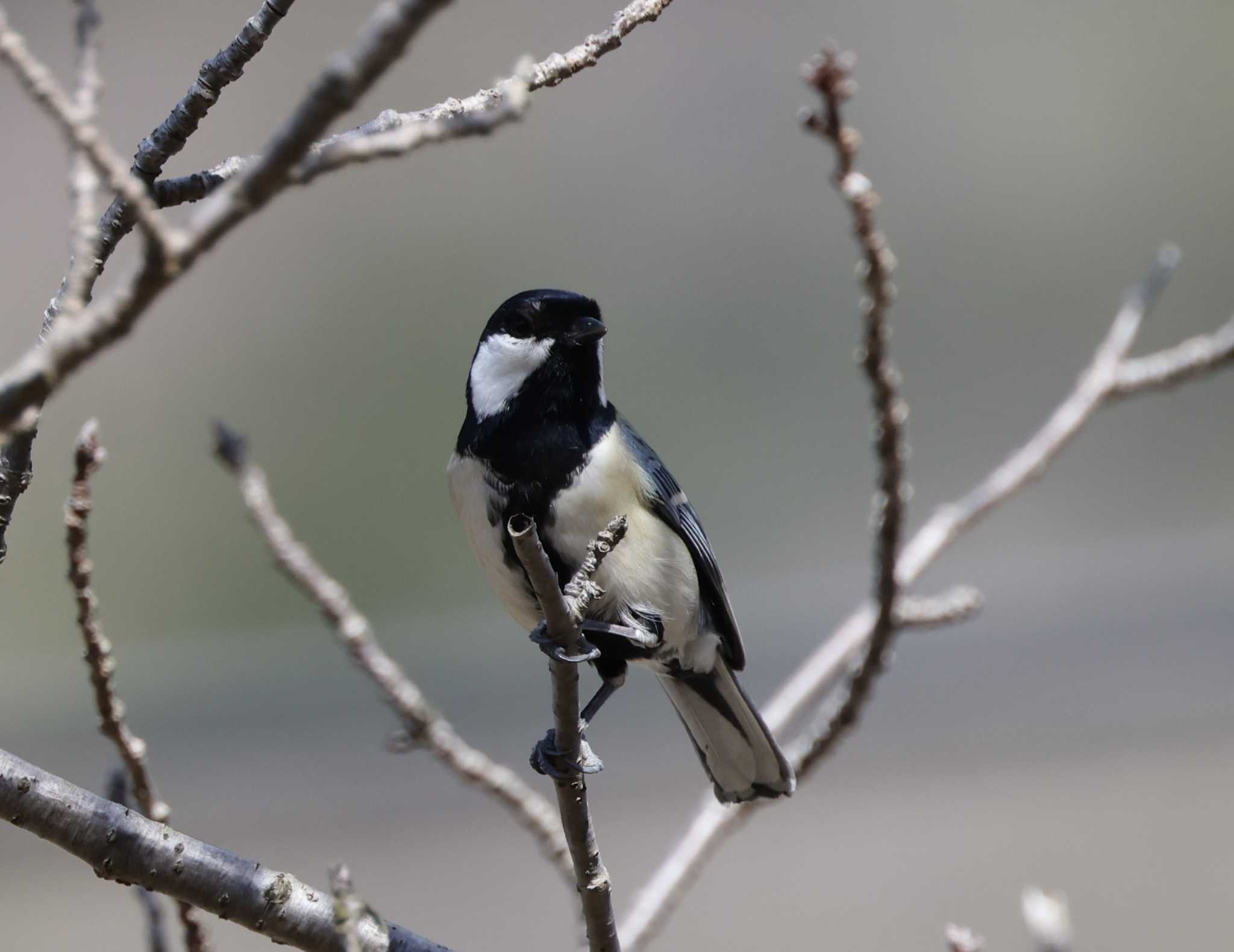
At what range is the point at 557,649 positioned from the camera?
55.1 inches

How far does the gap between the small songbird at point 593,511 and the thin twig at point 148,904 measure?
494mm

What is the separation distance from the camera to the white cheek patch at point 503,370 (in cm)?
201

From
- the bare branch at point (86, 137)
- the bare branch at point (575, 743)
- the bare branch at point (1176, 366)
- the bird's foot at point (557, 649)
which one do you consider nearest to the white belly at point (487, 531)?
the bird's foot at point (557, 649)

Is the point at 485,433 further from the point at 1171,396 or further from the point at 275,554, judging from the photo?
the point at 1171,396

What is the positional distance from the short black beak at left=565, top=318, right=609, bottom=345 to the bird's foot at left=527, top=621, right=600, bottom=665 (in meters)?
0.59

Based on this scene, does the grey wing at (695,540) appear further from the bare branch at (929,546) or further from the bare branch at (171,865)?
the bare branch at (171,865)

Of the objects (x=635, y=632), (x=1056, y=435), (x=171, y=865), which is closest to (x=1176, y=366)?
(x=1056, y=435)

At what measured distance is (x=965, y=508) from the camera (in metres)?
2.03

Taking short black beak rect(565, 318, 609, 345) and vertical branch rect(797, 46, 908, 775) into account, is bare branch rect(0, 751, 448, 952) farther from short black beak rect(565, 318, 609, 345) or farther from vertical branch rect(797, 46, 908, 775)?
short black beak rect(565, 318, 609, 345)

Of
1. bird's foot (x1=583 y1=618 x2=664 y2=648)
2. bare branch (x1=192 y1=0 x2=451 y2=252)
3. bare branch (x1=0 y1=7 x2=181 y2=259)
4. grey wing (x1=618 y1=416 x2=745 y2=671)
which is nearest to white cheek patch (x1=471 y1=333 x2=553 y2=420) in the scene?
grey wing (x1=618 y1=416 x2=745 y2=671)

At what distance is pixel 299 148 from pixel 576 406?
51.1 inches

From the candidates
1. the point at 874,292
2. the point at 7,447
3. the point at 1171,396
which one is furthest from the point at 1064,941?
the point at 1171,396

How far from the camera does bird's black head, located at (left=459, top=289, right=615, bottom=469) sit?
1.98 metres

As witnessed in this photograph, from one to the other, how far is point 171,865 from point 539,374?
968mm
